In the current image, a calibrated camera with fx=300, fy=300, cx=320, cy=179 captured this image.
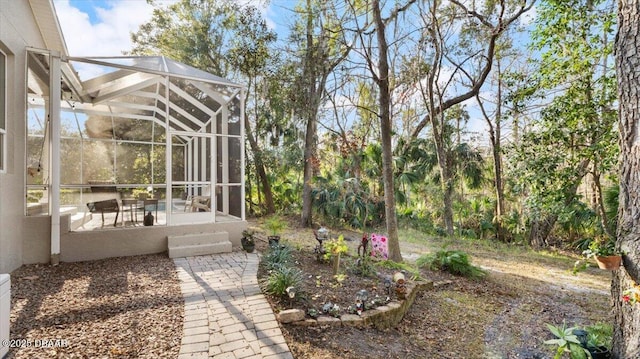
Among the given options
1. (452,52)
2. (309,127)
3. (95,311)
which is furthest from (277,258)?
(452,52)

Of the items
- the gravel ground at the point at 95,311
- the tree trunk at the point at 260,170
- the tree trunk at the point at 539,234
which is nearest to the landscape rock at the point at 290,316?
the gravel ground at the point at 95,311

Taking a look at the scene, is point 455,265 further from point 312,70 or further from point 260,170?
point 260,170

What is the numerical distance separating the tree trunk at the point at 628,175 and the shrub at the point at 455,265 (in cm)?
359

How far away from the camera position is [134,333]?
116 inches

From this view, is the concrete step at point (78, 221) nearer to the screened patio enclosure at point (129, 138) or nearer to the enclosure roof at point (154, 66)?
the screened patio enclosure at point (129, 138)

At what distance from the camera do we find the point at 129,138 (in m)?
9.88

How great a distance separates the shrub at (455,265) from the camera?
624 centimetres

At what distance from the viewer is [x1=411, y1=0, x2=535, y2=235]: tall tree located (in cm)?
841

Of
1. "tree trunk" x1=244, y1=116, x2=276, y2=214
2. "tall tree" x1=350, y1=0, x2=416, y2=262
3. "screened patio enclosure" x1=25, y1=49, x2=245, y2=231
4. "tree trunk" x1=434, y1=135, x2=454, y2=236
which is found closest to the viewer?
"screened patio enclosure" x1=25, y1=49, x2=245, y2=231

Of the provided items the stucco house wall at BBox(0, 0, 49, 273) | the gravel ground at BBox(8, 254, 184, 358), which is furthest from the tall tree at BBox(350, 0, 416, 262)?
the stucco house wall at BBox(0, 0, 49, 273)

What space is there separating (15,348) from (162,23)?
1305 cm

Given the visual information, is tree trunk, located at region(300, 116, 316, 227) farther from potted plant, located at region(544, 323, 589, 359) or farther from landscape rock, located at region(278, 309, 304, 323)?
potted plant, located at region(544, 323, 589, 359)

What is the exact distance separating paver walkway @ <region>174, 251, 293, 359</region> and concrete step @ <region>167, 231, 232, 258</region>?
0.54 m

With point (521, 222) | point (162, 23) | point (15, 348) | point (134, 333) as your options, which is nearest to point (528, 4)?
point (521, 222)
